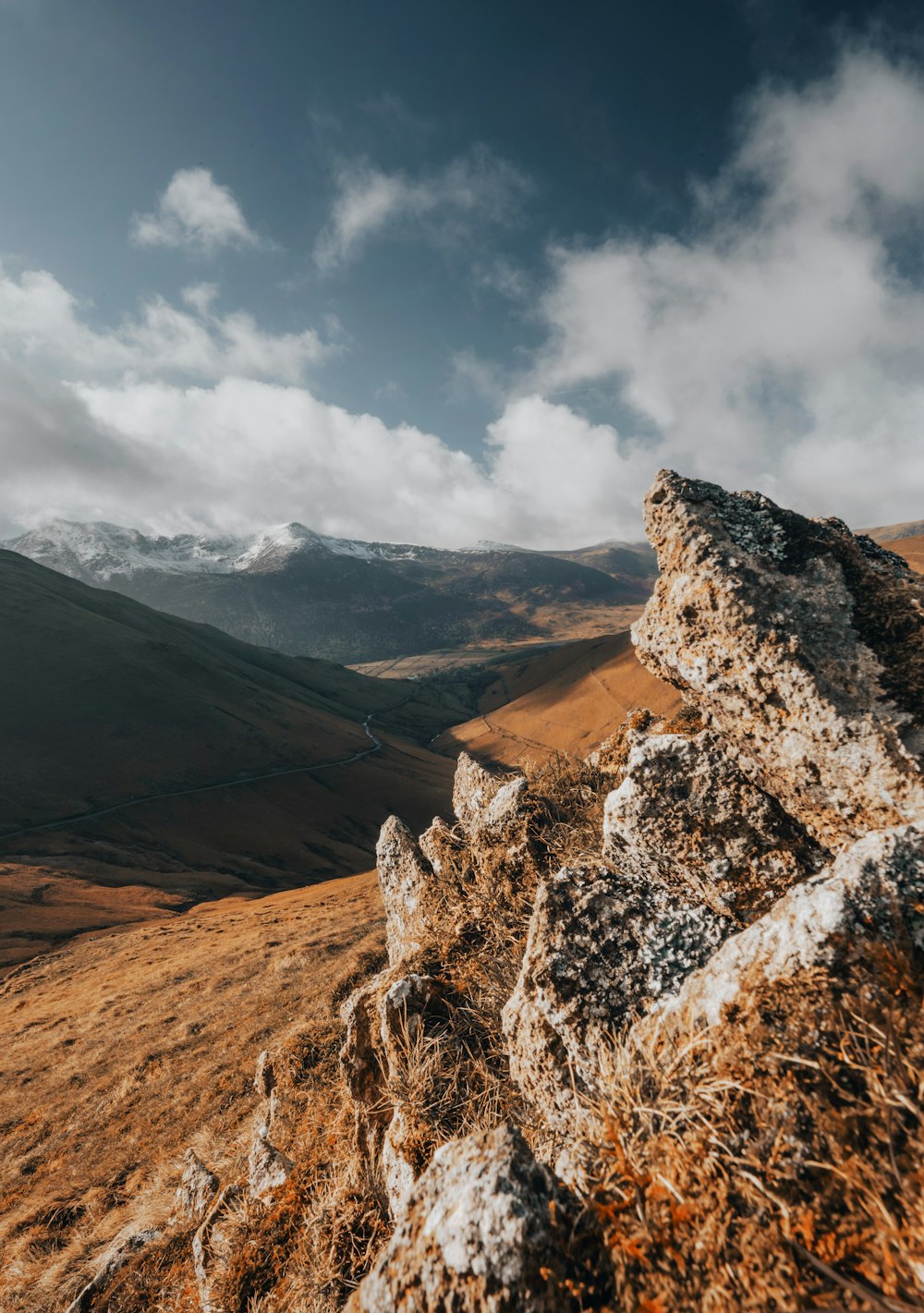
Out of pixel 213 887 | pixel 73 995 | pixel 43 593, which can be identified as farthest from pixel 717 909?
pixel 43 593

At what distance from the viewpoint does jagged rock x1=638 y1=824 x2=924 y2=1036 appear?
3078 mm

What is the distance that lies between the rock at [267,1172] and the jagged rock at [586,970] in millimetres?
3608

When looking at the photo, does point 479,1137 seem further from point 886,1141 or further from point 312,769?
point 312,769

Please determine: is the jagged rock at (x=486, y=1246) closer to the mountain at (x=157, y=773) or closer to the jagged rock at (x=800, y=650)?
the jagged rock at (x=800, y=650)

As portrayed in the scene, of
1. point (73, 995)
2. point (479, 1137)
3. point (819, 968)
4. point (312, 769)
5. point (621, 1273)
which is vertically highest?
point (819, 968)

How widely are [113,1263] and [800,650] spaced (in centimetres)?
1097

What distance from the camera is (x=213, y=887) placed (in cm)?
5328

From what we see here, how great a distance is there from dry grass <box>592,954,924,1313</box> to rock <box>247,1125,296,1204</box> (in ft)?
17.0

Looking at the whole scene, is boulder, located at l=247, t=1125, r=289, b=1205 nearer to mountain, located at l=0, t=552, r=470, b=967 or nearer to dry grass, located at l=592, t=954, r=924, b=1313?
dry grass, located at l=592, t=954, r=924, b=1313

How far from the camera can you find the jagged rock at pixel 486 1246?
269 cm

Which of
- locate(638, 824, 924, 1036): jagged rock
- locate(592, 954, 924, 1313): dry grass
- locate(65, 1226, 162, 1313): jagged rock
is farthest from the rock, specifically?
locate(638, 824, 924, 1036): jagged rock

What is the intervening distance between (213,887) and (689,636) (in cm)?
5931

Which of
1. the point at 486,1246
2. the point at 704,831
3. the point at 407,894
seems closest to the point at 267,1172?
the point at 407,894

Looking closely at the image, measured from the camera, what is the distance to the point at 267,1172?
6465mm
